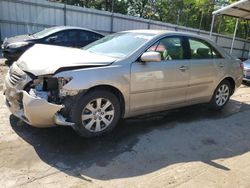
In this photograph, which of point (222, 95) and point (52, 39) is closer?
point (222, 95)

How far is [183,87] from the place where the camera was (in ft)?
17.8

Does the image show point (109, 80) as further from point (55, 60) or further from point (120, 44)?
point (120, 44)

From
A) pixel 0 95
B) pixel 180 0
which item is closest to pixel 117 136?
pixel 0 95

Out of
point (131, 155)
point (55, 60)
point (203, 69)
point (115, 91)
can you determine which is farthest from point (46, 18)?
point (131, 155)

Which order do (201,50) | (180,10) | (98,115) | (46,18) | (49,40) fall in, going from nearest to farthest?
1. (98,115)
2. (201,50)
3. (49,40)
4. (46,18)
5. (180,10)

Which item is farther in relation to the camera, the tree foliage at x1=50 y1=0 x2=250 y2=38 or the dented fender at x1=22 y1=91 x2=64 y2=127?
the tree foliage at x1=50 y1=0 x2=250 y2=38

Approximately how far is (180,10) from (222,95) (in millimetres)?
28772

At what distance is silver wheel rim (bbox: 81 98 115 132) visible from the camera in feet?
13.9

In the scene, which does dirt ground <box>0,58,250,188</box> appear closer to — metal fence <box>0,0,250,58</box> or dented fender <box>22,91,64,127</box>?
dented fender <box>22,91,64,127</box>

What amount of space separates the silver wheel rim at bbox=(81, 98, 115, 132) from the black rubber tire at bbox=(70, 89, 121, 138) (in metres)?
0.05

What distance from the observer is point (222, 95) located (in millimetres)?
6504

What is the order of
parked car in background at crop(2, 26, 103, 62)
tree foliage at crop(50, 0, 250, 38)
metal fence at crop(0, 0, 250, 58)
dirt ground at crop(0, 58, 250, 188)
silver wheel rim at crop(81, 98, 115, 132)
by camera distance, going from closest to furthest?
dirt ground at crop(0, 58, 250, 188), silver wheel rim at crop(81, 98, 115, 132), parked car in background at crop(2, 26, 103, 62), metal fence at crop(0, 0, 250, 58), tree foliage at crop(50, 0, 250, 38)

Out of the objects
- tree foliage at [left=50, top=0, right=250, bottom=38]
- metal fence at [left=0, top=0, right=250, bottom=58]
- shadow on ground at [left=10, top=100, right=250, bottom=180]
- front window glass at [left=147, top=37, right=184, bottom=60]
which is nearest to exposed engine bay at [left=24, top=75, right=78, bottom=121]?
shadow on ground at [left=10, top=100, right=250, bottom=180]

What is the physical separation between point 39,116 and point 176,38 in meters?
2.81
